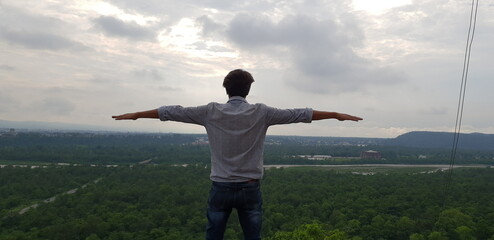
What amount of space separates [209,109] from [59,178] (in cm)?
7059

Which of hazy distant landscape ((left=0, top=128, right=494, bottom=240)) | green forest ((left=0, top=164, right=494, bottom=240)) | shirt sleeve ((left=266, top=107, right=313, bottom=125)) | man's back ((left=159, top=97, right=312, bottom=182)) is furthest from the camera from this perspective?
hazy distant landscape ((left=0, top=128, right=494, bottom=240))

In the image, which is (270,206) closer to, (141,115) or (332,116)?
(332,116)

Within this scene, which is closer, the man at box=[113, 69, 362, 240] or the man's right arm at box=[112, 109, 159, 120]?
the man at box=[113, 69, 362, 240]

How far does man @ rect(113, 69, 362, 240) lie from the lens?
11.2ft

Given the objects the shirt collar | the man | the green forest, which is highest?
the shirt collar

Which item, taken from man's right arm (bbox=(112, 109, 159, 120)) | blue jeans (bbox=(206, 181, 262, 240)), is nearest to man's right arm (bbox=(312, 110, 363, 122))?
blue jeans (bbox=(206, 181, 262, 240))

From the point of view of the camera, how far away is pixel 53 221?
39.2 metres

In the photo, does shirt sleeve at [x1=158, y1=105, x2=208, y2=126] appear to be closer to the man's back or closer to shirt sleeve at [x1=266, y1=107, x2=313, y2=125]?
the man's back

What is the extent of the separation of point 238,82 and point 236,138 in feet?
1.72

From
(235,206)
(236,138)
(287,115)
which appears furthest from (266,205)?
(236,138)

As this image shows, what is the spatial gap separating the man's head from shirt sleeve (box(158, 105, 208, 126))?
0.95 feet

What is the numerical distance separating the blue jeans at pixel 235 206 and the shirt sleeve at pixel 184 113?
23.6 inches

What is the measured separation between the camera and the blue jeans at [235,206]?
3457 millimetres

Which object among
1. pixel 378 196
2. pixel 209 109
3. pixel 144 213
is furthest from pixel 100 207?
pixel 209 109
